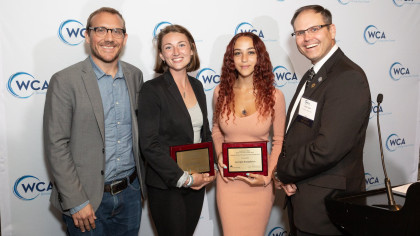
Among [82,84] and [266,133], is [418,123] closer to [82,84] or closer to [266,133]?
[266,133]

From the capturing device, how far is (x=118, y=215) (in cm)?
233

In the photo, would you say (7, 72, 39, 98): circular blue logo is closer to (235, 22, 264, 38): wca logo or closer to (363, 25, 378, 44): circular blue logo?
(235, 22, 264, 38): wca logo

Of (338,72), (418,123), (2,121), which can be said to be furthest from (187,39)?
(418,123)

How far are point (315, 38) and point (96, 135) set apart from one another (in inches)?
57.8

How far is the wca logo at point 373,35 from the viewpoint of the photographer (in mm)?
3787

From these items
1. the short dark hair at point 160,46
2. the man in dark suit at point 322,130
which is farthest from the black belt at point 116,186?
the man in dark suit at point 322,130

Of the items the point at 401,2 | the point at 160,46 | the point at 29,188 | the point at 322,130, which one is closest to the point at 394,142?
the point at 401,2

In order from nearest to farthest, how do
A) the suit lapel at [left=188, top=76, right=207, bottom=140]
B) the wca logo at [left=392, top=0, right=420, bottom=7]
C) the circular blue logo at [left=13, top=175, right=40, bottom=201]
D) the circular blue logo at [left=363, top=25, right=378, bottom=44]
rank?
the suit lapel at [left=188, top=76, right=207, bottom=140] < the circular blue logo at [left=13, top=175, right=40, bottom=201] < the circular blue logo at [left=363, top=25, right=378, bottom=44] < the wca logo at [left=392, top=0, right=420, bottom=7]

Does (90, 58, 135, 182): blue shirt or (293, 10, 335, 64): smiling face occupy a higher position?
(293, 10, 335, 64): smiling face

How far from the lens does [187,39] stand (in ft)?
7.82

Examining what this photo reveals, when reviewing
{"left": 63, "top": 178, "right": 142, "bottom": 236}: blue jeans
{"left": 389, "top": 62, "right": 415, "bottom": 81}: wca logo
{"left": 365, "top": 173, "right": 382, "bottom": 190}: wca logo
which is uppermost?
{"left": 389, "top": 62, "right": 415, "bottom": 81}: wca logo

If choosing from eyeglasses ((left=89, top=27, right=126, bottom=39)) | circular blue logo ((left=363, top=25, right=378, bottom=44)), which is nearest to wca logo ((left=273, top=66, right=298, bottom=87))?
circular blue logo ((left=363, top=25, right=378, bottom=44))

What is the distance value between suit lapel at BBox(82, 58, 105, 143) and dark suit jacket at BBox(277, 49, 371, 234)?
3.72 ft

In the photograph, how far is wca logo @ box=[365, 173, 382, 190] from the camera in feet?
13.1
